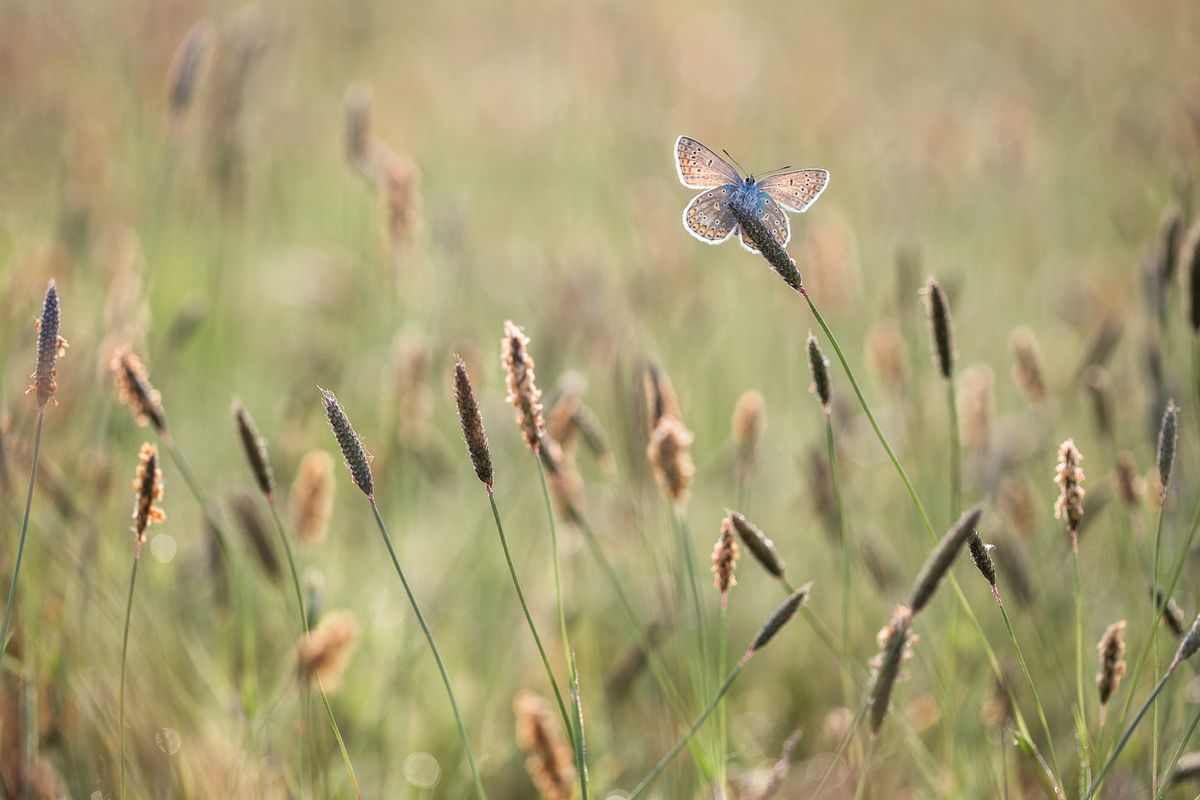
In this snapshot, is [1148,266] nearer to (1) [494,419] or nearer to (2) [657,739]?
(2) [657,739]

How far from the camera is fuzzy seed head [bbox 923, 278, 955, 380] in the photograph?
3.99 ft

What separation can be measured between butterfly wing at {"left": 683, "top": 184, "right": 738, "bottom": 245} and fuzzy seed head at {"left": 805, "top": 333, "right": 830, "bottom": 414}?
309 millimetres

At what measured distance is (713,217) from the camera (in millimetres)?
1423

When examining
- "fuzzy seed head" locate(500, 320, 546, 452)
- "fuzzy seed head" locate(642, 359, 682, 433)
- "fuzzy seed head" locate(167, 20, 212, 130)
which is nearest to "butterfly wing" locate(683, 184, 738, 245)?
"fuzzy seed head" locate(642, 359, 682, 433)

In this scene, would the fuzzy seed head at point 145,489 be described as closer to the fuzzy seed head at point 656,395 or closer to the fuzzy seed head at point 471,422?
the fuzzy seed head at point 471,422

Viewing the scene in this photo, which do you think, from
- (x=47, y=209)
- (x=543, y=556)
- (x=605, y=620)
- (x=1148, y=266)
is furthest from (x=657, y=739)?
(x=47, y=209)

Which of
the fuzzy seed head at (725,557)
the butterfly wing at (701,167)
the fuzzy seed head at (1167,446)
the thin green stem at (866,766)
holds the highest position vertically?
the butterfly wing at (701,167)

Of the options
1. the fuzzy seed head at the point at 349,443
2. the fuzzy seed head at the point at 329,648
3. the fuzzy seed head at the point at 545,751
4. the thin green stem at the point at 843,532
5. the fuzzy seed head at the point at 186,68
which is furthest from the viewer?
the fuzzy seed head at the point at 186,68

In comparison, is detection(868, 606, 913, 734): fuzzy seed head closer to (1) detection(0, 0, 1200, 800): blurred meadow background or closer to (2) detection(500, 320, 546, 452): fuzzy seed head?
(1) detection(0, 0, 1200, 800): blurred meadow background

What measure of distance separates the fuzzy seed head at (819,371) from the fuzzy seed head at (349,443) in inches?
19.0

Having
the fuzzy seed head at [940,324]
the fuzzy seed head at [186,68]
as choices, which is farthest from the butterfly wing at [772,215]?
the fuzzy seed head at [186,68]

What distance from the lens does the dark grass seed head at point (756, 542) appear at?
1.10 metres

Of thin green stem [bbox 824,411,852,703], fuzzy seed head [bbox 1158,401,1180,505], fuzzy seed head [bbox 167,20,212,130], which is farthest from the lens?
fuzzy seed head [bbox 167,20,212,130]

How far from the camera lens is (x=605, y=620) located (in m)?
2.29
